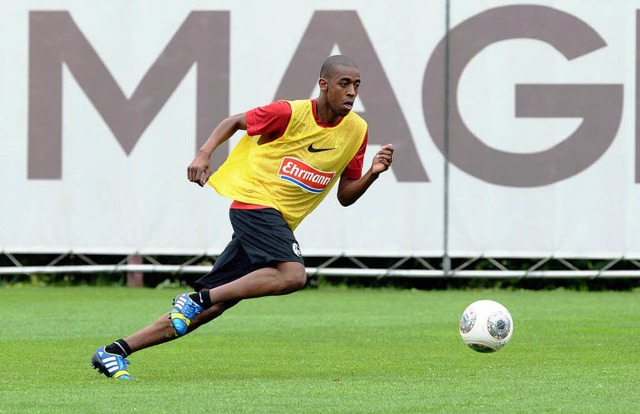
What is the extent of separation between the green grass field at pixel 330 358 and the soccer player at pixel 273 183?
1.31 ft

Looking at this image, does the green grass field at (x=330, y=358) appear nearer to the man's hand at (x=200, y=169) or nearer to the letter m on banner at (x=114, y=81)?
the man's hand at (x=200, y=169)

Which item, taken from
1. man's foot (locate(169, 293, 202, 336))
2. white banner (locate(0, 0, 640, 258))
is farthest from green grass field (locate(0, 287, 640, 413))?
white banner (locate(0, 0, 640, 258))

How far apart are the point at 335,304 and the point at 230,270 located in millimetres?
6666

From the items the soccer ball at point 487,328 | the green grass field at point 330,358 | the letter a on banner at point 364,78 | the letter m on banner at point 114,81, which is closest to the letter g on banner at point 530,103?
the letter a on banner at point 364,78

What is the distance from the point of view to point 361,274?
55.8ft

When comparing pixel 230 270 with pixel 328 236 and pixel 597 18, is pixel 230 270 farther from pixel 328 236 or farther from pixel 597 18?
pixel 597 18

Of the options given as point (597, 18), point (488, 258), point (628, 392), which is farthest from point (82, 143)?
point (628, 392)

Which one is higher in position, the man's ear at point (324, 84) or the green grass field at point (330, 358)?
the man's ear at point (324, 84)

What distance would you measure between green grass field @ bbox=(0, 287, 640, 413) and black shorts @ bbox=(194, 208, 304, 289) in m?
0.64

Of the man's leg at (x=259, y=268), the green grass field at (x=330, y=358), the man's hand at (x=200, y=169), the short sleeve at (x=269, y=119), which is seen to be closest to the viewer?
the green grass field at (x=330, y=358)

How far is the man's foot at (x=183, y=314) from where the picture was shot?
8016 mm

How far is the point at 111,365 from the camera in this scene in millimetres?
8148

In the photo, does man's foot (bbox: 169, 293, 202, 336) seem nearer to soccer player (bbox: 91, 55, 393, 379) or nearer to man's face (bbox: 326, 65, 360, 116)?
soccer player (bbox: 91, 55, 393, 379)

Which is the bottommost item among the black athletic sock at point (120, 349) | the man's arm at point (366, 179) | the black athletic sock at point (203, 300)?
the black athletic sock at point (120, 349)
